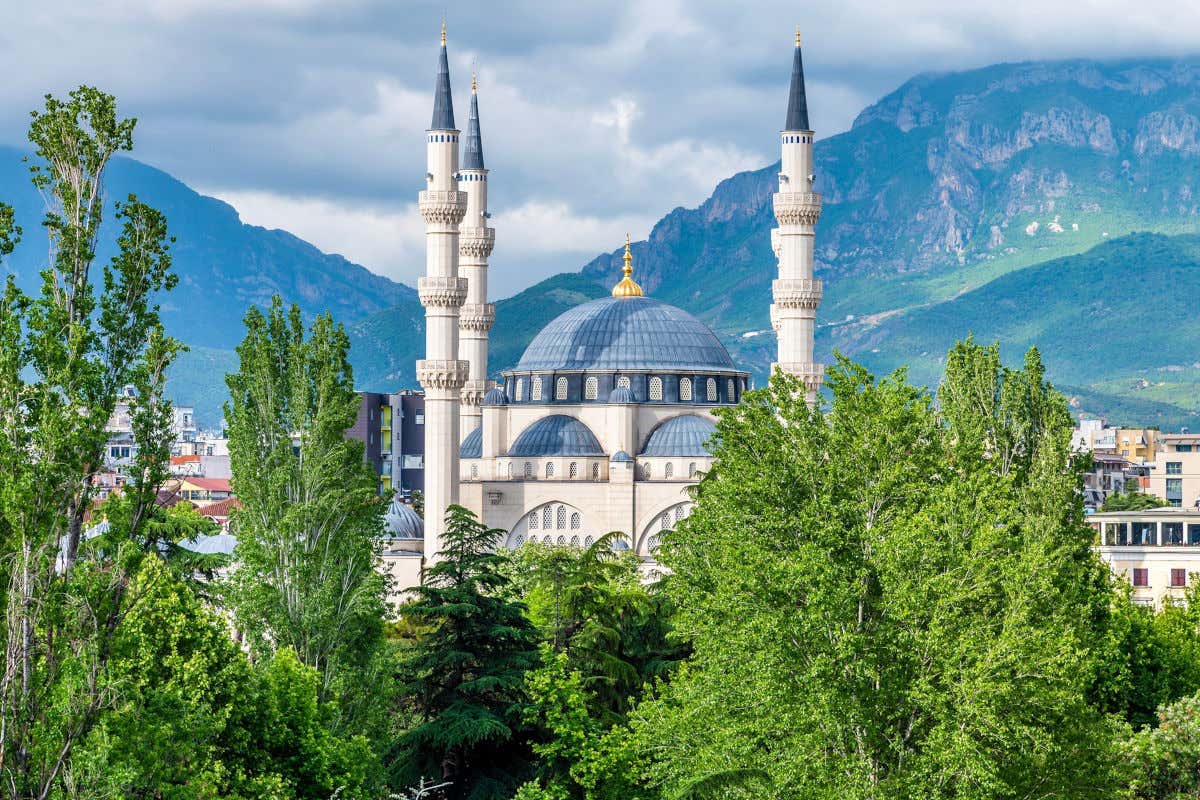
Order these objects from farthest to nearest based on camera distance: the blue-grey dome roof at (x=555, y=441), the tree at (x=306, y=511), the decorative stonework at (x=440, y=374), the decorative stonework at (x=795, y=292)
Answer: the blue-grey dome roof at (x=555, y=441), the decorative stonework at (x=795, y=292), the decorative stonework at (x=440, y=374), the tree at (x=306, y=511)

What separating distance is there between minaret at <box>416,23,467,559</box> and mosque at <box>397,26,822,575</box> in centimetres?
6

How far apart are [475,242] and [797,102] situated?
15.9 metres

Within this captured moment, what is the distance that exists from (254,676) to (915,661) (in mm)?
9913

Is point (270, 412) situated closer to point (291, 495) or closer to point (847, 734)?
point (291, 495)

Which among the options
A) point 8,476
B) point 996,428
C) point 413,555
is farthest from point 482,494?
point 8,476

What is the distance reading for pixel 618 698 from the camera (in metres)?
40.4

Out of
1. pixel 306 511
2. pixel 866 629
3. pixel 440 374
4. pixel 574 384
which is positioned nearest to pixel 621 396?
pixel 574 384

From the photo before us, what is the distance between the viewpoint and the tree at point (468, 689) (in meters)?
35.8

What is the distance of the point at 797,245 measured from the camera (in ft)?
266

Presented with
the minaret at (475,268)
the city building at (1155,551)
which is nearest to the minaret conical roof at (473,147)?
the minaret at (475,268)

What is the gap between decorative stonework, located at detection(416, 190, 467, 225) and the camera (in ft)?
250

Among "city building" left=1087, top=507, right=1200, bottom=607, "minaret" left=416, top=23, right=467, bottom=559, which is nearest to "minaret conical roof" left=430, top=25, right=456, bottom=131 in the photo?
"minaret" left=416, top=23, right=467, bottom=559

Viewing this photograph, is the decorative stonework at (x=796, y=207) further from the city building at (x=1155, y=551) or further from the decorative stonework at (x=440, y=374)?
the city building at (x=1155, y=551)

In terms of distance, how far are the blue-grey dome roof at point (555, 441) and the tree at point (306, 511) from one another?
4509cm
